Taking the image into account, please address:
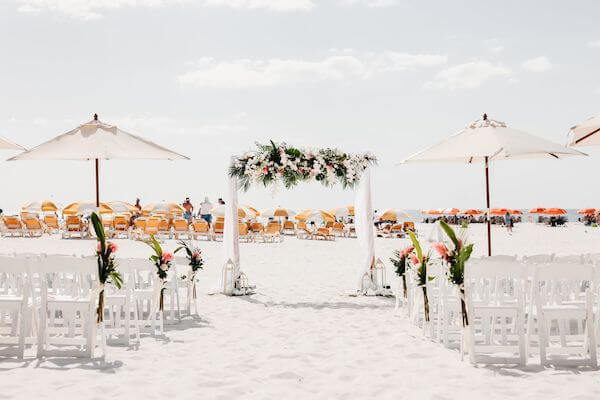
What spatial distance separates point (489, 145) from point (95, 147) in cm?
593

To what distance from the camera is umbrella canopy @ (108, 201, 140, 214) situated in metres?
31.3

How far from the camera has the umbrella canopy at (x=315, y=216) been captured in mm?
31234

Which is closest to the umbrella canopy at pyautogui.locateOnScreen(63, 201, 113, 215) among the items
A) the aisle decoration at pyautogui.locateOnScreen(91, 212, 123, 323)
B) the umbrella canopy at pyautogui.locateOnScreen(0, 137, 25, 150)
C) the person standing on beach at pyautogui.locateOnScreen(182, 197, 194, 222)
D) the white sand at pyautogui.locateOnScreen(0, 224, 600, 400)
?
the person standing on beach at pyautogui.locateOnScreen(182, 197, 194, 222)

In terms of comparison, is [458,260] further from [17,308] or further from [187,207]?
[187,207]

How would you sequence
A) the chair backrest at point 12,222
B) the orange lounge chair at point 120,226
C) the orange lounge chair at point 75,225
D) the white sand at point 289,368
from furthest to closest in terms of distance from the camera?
the orange lounge chair at point 120,226 → the chair backrest at point 12,222 → the orange lounge chair at point 75,225 → the white sand at point 289,368

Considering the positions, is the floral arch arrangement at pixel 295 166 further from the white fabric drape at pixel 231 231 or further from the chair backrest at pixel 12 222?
the chair backrest at pixel 12 222

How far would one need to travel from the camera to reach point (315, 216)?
31438 mm

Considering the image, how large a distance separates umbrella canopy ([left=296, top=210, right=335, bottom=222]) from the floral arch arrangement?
65.6ft

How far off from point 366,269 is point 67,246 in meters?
14.1

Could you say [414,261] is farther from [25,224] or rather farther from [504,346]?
[25,224]

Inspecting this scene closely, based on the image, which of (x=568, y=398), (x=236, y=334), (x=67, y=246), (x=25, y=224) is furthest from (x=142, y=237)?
(x=568, y=398)

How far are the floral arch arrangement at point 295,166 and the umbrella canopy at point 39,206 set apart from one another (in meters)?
24.6

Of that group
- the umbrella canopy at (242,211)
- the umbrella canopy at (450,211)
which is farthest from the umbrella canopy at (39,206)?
the umbrella canopy at (450,211)

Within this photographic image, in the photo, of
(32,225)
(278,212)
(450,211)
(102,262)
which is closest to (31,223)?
(32,225)
